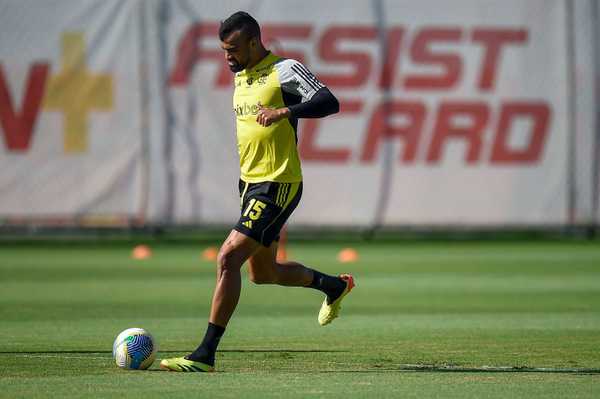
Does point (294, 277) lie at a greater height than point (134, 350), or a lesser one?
greater

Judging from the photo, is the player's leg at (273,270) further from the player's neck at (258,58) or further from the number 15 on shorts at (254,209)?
the player's neck at (258,58)

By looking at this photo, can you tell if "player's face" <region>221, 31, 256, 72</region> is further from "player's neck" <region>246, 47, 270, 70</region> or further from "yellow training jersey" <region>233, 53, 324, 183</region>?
"yellow training jersey" <region>233, 53, 324, 183</region>

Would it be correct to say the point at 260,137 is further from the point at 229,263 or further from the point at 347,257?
the point at 347,257

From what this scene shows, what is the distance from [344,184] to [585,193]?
455 centimetres

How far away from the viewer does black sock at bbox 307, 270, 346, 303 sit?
10039mm

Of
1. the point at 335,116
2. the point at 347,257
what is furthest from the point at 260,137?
the point at 335,116

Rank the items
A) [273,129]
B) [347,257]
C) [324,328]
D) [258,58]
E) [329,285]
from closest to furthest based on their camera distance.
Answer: [273,129]
[258,58]
[329,285]
[324,328]
[347,257]

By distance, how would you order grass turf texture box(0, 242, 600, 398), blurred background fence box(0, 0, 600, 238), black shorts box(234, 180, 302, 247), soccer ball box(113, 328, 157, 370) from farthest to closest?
blurred background fence box(0, 0, 600, 238) → black shorts box(234, 180, 302, 247) → soccer ball box(113, 328, 157, 370) → grass turf texture box(0, 242, 600, 398)

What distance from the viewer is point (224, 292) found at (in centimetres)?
872

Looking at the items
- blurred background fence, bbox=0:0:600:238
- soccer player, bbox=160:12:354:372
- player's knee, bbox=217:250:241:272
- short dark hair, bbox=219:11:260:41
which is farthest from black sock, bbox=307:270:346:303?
blurred background fence, bbox=0:0:600:238

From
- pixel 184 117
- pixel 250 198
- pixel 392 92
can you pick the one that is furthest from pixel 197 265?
pixel 250 198

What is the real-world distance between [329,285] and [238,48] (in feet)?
6.92

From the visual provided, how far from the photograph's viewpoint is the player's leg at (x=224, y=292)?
8.52 metres

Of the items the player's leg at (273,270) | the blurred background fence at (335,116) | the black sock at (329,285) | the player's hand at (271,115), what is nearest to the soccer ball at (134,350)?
the player's leg at (273,270)
